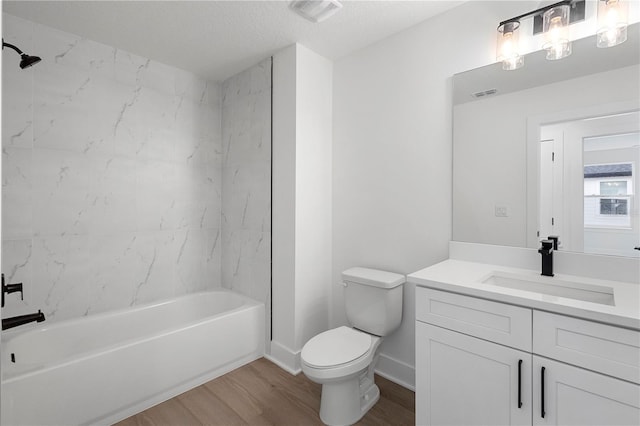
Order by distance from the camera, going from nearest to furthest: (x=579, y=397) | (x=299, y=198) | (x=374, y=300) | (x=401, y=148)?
(x=579, y=397) → (x=374, y=300) → (x=401, y=148) → (x=299, y=198)

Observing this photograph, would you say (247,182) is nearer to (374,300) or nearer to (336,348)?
(374,300)

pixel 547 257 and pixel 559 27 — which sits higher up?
pixel 559 27

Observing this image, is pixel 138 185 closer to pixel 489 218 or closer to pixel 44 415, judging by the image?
pixel 44 415

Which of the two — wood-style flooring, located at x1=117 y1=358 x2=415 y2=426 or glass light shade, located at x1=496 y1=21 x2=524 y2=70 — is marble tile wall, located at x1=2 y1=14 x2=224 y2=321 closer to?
wood-style flooring, located at x1=117 y1=358 x2=415 y2=426

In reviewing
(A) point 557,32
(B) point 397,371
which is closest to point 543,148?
(A) point 557,32

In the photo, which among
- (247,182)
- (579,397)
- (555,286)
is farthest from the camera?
(247,182)

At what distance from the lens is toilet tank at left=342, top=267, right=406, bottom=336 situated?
2135 mm

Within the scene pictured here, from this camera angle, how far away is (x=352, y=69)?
259cm

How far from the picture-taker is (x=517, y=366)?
1328mm

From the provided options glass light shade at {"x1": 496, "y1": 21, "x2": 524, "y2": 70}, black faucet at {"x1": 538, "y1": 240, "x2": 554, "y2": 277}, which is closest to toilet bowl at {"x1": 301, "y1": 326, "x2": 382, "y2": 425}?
black faucet at {"x1": 538, "y1": 240, "x2": 554, "y2": 277}

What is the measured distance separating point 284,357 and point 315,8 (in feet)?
7.89

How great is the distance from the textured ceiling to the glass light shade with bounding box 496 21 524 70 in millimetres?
381

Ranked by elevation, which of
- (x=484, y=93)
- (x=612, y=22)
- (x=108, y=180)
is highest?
(x=612, y=22)

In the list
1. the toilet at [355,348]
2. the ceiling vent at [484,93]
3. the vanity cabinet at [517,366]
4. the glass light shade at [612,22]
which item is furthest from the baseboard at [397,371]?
the glass light shade at [612,22]
